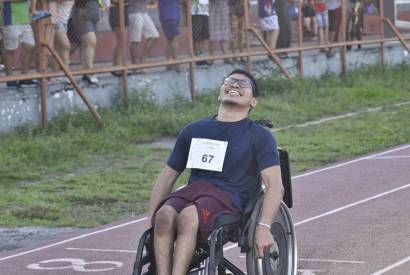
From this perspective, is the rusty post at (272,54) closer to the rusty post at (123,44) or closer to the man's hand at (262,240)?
the rusty post at (123,44)

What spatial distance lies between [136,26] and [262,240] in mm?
11011

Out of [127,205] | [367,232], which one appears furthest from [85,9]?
[367,232]

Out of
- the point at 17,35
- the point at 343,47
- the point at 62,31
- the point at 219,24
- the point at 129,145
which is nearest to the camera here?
the point at 129,145

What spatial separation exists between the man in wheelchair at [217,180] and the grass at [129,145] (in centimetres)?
343

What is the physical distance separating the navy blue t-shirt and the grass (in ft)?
11.5

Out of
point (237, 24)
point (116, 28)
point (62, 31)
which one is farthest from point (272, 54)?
point (62, 31)

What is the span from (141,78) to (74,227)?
23.9 feet

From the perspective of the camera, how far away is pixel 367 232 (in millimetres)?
9898

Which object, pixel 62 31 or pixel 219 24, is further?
pixel 219 24

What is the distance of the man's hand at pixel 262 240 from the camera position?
718 cm

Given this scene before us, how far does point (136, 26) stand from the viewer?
1789 centimetres

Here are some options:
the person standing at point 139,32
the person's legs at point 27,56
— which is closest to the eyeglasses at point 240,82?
the person's legs at point 27,56

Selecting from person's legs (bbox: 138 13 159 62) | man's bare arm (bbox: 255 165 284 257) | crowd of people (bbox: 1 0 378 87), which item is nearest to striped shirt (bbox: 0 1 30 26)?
crowd of people (bbox: 1 0 378 87)

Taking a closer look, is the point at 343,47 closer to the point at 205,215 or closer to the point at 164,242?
the point at 205,215
